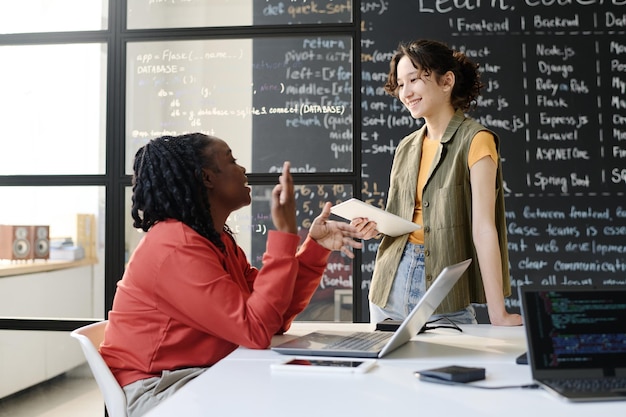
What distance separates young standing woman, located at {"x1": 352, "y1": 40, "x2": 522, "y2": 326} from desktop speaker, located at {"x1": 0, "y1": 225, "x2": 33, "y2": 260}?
222 cm

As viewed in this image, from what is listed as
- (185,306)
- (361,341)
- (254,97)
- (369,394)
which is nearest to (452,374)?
(369,394)

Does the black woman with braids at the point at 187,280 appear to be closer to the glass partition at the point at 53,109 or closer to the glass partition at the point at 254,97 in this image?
the glass partition at the point at 254,97

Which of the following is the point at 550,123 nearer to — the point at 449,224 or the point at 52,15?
the point at 449,224

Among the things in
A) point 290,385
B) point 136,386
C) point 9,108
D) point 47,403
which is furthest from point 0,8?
point 290,385

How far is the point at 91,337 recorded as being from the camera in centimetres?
181

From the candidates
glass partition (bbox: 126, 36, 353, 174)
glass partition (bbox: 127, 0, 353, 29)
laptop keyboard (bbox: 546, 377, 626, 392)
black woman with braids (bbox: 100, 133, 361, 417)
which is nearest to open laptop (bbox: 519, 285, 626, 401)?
laptop keyboard (bbox: 546, 377, 626, 392)

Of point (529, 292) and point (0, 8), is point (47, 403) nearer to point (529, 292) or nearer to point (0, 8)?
point (0, 8)

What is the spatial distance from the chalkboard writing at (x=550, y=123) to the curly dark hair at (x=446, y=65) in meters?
1.03

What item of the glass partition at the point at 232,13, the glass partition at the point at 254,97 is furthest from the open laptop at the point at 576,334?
the glass partition at the point at 232,13

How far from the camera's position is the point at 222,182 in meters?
1.82

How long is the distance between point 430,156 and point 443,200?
0.60ft

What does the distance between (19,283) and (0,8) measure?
1450mm

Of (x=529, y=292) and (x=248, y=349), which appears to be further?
(x=248, y=349)

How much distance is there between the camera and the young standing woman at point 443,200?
211 cm
